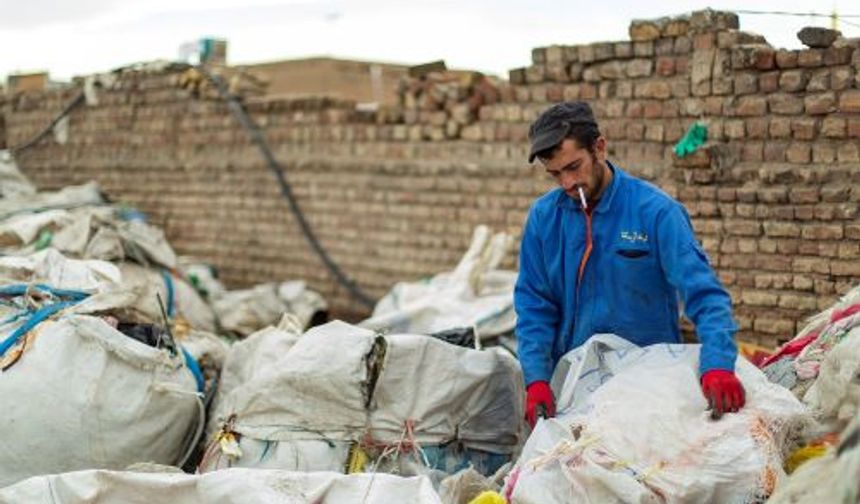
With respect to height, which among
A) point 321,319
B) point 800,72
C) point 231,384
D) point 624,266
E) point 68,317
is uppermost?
point 800,72

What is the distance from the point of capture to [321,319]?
8336 mm

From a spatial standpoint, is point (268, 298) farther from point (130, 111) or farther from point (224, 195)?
point (130, 111)

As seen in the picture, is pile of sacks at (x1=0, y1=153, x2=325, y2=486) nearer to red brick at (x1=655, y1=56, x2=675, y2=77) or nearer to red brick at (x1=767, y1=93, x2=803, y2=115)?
red brick at (x1=655, y1=56, x2=675, y2=77)

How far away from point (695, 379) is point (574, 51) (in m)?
3.68

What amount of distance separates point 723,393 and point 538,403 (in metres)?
0.61

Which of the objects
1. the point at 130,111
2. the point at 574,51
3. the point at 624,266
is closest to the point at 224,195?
the point at 130,111

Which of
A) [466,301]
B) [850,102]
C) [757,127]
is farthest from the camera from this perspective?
[466,301]

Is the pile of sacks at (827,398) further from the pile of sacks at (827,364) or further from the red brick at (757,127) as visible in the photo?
the red brick at (757,127)

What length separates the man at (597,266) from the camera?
3.12m

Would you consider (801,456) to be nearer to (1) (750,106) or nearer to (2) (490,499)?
(2) (490,499)

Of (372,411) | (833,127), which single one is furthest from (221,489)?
(833,127)

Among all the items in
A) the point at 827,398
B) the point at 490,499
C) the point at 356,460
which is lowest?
the point at 356,460

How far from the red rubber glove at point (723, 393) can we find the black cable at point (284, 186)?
5150 millimetres

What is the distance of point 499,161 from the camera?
7.01m
